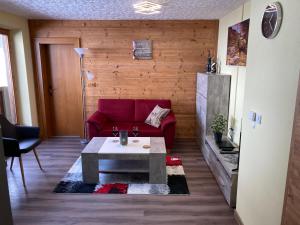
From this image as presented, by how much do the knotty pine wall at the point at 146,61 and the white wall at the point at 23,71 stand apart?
323mm

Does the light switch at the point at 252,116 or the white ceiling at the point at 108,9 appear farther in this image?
the white ceiling at the point at 108,9

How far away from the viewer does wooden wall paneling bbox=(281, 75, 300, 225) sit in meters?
1.50

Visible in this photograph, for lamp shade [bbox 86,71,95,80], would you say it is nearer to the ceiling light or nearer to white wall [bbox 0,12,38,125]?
white wall [bbox 0,12,38,125]

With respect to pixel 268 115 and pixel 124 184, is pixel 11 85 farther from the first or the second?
pixel 268 115

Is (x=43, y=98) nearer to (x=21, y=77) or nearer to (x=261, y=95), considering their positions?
(x=21, y=77)

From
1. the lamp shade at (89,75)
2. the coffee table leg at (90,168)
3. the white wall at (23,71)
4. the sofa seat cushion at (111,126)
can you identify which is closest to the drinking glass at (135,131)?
the sofa seat cushion at (111,126)

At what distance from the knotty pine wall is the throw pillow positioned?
1.53ft

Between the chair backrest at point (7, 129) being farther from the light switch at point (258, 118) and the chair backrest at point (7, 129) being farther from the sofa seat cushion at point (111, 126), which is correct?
the light switch at point (258, 118)

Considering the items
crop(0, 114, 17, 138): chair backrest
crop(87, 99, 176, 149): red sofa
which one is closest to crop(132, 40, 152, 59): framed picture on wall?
crop(87, 99, 176, 149): red sofa

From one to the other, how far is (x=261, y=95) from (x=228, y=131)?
2.13 meters

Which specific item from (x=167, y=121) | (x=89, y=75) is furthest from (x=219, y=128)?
(x=89, y=75)

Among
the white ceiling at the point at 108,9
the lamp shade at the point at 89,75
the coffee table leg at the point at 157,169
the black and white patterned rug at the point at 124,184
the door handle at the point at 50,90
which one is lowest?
the black and white patterned rug at the point at 124,184

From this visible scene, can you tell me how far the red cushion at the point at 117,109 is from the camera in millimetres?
4961

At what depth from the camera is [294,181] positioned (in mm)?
1523
